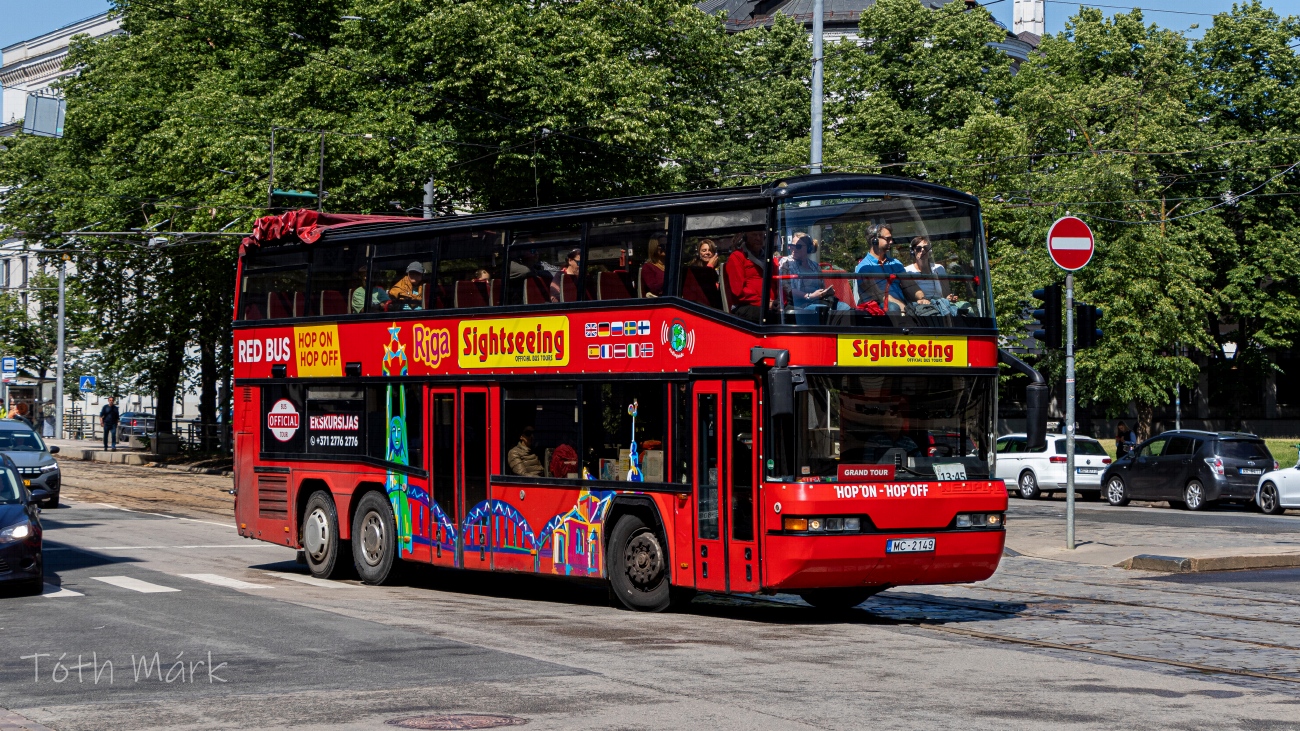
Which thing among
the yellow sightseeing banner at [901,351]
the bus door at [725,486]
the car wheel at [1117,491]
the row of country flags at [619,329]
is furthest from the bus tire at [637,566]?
the car wheel at [1117,491]

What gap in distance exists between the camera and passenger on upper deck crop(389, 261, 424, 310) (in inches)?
694

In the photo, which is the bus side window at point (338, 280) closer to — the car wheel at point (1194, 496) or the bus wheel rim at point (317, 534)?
the bus wheel rim at point (317, 534)

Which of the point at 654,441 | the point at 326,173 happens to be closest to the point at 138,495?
the point at 326,173

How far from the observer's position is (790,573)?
44.0 feet

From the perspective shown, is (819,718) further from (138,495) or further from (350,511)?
(138,495)

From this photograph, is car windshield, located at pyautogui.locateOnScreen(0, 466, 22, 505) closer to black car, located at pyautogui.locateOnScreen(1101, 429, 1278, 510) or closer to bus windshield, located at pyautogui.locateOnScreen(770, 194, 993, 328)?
bus windshield, located at pyautogui.locateOnScreen(770, 194, 993, 328)

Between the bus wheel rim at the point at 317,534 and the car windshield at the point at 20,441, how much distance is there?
13.8m

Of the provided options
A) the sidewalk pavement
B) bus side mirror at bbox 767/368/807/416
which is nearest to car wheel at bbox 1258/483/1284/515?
the sidewalk pavement

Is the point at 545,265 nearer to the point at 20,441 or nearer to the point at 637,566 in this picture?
the point at 637,566

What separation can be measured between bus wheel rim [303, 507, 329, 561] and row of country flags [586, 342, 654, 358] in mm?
5219

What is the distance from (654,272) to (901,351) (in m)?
2.50

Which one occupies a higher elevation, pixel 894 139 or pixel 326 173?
pixel 894 139

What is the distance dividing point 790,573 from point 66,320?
62.2m

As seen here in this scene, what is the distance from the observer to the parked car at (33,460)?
2998 centimetres
